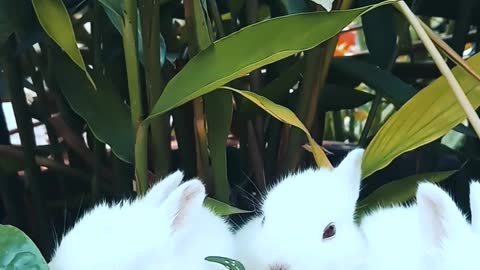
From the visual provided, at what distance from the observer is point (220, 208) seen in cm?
66

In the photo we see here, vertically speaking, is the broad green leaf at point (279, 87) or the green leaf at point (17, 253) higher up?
the green leaf at point (17, 253)

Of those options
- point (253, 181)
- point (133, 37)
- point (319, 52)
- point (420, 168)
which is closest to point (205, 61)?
point (133, 37)

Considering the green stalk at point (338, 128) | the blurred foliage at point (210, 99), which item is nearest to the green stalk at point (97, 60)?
the blurred foliage at point (210, 99)

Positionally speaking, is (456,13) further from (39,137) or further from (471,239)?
(39,137)

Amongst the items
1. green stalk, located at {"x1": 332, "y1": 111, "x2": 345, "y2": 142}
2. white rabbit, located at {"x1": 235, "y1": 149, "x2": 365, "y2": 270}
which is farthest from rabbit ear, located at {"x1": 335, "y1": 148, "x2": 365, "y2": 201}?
green stalk, located at {"x1": 332, "y1": 111, "x2": 345, "y2": 142}

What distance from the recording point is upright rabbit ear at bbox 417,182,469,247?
1.88 ft

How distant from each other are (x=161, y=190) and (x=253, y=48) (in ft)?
0.50

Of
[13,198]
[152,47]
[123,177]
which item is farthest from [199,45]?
[13,198]

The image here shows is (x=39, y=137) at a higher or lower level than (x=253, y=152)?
lower

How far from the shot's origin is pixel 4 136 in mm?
1018

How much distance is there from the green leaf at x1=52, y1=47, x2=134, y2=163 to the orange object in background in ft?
1.89

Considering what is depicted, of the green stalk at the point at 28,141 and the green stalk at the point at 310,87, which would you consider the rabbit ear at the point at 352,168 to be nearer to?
the green stalk at the point at 310,87

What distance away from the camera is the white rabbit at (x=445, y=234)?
1.84 ft

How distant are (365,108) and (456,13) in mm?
617
